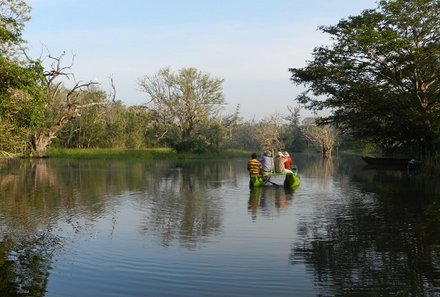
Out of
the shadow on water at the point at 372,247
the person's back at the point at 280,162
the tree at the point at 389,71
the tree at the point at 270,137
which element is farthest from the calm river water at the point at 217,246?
the tree at the point at 270,137

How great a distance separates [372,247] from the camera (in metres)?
9.38

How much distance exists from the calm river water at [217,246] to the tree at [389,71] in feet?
56.1

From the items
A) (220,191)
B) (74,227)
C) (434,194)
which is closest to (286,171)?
(220,191)

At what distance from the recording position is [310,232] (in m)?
11.0

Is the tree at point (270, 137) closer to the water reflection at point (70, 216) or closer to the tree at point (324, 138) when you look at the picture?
the tree at point (324, 138)

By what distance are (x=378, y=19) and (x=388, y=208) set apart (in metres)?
22.4

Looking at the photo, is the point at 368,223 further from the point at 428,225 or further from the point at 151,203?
the point at 151,203

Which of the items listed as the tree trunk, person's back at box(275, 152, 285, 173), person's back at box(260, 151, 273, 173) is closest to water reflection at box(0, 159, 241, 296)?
person's back at box(260, 151, 273, 173)

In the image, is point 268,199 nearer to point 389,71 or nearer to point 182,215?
point 182,215

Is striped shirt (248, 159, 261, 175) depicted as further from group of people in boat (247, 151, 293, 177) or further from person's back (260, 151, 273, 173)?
person's back (260, 151, 273, 173)

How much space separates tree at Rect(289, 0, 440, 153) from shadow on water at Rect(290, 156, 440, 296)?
17700 millimetres

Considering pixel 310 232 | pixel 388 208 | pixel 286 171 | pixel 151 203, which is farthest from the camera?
pixel 286 171

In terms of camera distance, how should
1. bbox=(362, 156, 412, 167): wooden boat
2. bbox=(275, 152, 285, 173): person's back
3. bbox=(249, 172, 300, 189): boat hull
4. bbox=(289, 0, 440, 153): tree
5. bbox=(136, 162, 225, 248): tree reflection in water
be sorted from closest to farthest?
1. bbox=(136, 162, 225, 248): tree reflection in water
2. bbox=(249, 172, 300, 189): boat hull
3. bbox=(275, 152, 285, 173): person's back
4. bbox=(289, 0, 440, 153): tree
5. bbox=(362, 156, 412, 167): wooden boat

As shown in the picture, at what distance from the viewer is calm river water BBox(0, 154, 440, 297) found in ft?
22.7
